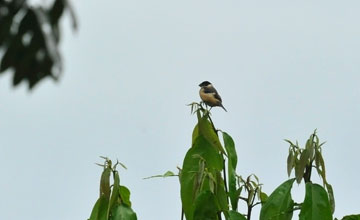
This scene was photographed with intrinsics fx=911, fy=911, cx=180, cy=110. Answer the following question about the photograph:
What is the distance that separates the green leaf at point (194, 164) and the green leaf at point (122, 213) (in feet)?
1.13

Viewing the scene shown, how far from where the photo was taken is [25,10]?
1.83m

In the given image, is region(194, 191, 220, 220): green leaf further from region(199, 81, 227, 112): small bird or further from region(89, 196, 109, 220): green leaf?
region(199, 81, 227, 112): small bird

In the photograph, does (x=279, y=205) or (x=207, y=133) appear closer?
(x=279, y=205)

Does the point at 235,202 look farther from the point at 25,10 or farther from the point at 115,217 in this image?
the point at 25,10

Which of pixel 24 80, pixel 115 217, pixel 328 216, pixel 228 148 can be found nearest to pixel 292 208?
pixel 328 216

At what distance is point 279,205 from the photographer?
5.64 metres

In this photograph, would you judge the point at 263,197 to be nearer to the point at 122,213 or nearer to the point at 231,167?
the point at 231,167

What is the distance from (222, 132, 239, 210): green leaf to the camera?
5.74 metres

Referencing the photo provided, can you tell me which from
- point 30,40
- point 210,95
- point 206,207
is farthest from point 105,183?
point 210,95

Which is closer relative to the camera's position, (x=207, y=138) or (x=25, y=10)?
(x=25, y=10)

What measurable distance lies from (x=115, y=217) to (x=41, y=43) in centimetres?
397

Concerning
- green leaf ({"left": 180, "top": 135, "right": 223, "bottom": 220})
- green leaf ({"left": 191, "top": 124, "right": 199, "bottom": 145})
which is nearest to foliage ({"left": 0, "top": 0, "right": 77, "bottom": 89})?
green leaf ({"left": 180, "top": 135, "right": 223, "bottom": 220})

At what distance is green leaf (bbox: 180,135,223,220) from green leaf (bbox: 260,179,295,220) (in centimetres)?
41

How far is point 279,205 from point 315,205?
229 millimetres
